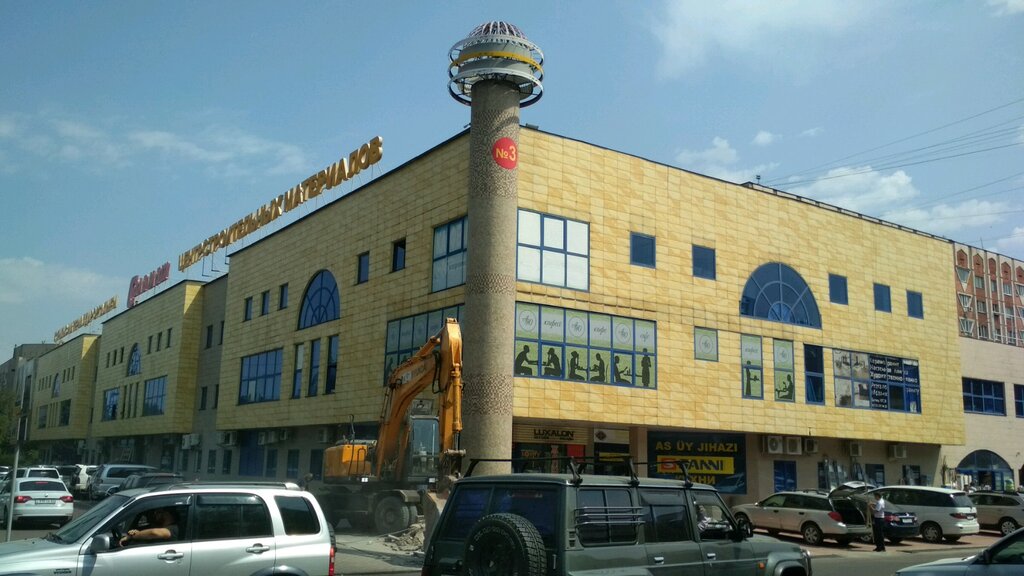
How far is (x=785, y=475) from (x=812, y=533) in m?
11.2

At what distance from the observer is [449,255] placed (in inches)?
1123

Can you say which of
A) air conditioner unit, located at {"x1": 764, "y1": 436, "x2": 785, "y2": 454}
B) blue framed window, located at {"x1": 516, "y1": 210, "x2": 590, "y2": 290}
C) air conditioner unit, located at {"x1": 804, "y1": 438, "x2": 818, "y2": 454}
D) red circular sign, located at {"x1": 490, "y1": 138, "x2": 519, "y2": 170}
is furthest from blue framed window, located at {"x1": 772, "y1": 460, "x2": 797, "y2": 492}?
red circular sign, located at {"x1": 490, "y1": 138, "x2": 519, "y2": 170}

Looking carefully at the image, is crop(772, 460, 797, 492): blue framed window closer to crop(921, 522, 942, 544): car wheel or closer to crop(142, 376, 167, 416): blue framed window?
crop(921, 522, 942, 544): car wheel

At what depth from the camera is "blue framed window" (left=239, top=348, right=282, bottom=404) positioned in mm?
39250

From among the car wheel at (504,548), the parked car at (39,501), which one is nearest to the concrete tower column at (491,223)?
the parked car at (39,501)

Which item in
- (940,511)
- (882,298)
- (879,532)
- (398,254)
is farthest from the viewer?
(882,298)

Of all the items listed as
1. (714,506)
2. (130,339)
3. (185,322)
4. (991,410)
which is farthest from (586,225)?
(130,339)

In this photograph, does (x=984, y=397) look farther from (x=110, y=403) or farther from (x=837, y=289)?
(x=110, y=403)

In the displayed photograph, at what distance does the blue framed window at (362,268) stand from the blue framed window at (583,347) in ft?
29.4

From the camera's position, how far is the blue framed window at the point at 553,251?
1080 inches

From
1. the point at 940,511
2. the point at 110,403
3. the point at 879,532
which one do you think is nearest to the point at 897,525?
the point at 879,532

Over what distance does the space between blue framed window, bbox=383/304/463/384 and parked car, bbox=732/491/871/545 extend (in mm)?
11013

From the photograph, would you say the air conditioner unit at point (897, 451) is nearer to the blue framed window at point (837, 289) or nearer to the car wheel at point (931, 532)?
the blue framed window at point (837, 289)

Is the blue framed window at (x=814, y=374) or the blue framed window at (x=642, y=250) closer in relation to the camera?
the blue framed window at (x=642, y=250)
